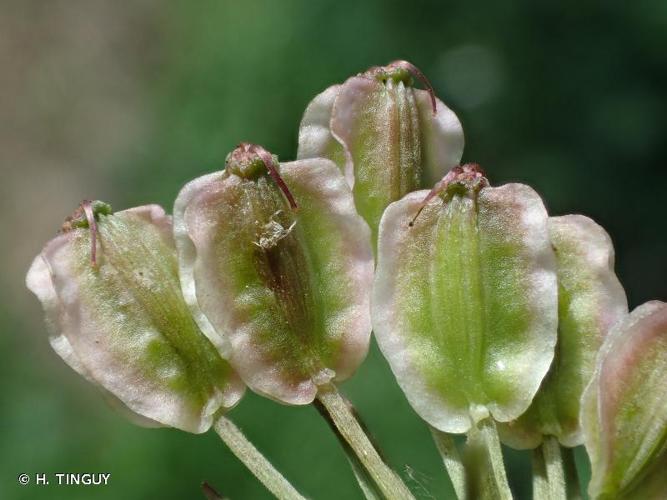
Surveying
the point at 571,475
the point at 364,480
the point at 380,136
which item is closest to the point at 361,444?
the point at 364,480

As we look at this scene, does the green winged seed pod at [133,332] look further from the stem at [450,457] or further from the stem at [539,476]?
the stem at [539,476]

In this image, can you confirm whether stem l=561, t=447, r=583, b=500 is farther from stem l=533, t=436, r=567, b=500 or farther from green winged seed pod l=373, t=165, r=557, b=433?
green winged seed pod l=373, t=165, r=557, b=433

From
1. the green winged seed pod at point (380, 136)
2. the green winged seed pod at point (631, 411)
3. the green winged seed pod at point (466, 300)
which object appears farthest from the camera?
the green winged seed pod at point (380, 136)

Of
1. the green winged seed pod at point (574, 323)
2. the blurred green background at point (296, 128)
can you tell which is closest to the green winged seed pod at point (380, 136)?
the green winged seed pod at point (574, 323)

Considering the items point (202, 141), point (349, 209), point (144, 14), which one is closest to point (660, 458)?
point (349, 209)

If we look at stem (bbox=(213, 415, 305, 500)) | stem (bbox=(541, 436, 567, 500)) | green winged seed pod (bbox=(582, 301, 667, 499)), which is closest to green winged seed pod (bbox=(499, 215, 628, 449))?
stem (bbox=(541, 436, 567, 500))

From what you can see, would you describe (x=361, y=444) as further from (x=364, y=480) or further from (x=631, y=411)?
(x=631, y=411)
